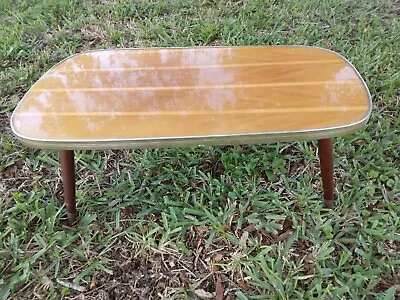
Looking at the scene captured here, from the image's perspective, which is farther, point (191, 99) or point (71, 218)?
point (71, 218)

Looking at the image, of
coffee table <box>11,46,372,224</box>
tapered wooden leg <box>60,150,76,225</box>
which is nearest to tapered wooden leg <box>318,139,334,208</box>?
coffee table <box>11,46,372,224</box>

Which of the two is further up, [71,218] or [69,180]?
[69,180]

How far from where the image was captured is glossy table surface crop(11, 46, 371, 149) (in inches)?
54.7

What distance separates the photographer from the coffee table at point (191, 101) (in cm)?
139

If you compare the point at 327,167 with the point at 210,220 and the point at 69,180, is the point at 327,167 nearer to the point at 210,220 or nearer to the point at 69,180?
Answer: the point at 210,220

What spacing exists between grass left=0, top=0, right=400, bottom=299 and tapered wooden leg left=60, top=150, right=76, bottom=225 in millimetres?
61

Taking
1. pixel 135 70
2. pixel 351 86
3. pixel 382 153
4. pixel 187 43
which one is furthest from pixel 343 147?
pixel 187 43

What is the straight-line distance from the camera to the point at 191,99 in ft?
5.02

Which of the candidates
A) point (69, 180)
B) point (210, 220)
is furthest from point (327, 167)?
point (69, 180)

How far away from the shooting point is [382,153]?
1.97m

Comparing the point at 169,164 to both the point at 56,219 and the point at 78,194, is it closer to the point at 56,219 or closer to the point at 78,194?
the point at 78,194

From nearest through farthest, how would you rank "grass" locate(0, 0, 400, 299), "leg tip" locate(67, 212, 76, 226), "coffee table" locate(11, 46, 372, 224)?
1. "coffee table" locate(11, 46, 372, 224)
2. "grass" locate(0, 0, 400, 299)
3. "leg tip" locate(67, 212, 76, 226)

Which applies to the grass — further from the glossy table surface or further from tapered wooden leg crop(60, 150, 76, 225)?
the glossy table surface

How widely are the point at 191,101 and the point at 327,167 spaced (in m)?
0.59
